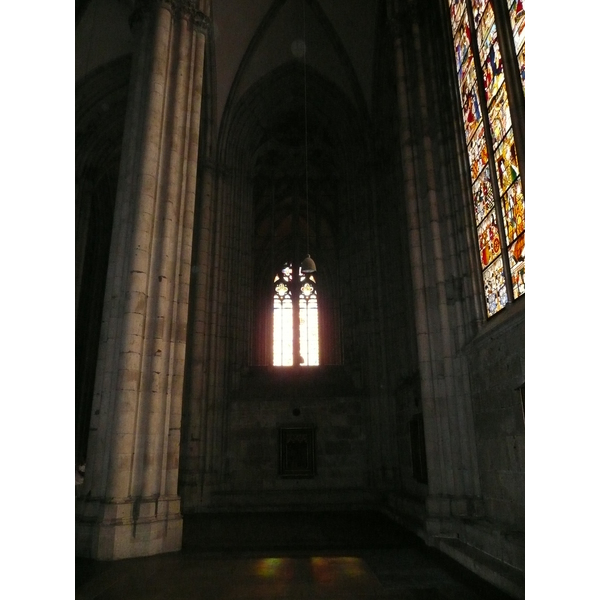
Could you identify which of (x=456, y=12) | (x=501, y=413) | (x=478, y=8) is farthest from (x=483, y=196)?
(x=456, y=12)

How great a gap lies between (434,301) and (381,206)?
662 centimetres

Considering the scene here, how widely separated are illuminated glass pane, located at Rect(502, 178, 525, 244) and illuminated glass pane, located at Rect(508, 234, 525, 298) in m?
0.12

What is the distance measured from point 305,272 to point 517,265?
7.53 m

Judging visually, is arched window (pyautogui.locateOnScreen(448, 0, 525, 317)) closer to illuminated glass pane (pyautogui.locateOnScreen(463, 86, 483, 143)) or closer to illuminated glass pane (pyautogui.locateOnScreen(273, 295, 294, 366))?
illuminated glass pane (pyautogui.locateOnScreen(463, 86, 483, 143))

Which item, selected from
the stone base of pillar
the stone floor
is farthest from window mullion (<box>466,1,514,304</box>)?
the stone base of pillar

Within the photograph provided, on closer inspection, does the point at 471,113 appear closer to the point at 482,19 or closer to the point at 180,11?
the point at 482,19

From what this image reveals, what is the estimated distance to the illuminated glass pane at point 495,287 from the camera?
23.5 ft

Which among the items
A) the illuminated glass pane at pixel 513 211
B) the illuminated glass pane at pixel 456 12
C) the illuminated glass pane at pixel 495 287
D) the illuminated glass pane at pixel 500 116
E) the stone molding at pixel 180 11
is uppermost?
the stone molding at pixel 180 11

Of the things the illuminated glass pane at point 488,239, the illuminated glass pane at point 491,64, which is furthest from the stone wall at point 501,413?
the illuminated glass pane at point 491,64

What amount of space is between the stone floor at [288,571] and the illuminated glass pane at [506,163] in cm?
505

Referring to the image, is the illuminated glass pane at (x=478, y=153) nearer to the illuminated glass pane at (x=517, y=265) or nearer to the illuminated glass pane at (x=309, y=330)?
the illuminated glass pane at (x=517, y=265)

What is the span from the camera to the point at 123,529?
6.91 meters

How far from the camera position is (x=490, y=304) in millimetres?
7742

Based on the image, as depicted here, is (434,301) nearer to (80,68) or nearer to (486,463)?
(486,463)
